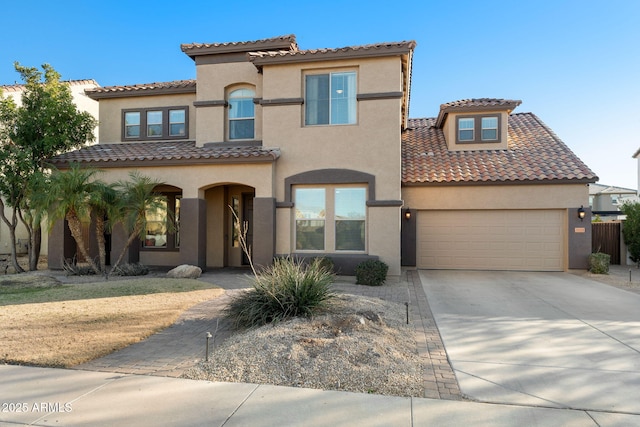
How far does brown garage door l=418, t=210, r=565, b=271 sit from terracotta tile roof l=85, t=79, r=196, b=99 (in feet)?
33.5

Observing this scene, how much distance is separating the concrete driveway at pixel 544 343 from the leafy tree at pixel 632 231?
20.4ft

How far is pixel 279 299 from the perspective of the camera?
21.3 feet

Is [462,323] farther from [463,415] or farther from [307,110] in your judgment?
[307,110]

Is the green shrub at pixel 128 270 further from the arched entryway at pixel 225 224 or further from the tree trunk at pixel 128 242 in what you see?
the arched entryway at pixel 225 224

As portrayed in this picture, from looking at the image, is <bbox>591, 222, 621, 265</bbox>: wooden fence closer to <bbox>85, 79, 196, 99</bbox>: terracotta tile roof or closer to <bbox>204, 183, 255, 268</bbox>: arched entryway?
<bbox>204, 183, 255, 268</bbox>: arched entryway

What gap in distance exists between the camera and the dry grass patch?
211 inches

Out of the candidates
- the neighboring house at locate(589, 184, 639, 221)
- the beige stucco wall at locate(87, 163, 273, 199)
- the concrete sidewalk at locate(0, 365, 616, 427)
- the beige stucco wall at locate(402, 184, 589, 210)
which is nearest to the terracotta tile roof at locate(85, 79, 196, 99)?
the beige stucco wall at locate(87, 163, 273, 199)

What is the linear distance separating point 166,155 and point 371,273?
7.68m

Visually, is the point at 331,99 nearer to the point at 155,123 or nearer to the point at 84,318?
the point at 155,123

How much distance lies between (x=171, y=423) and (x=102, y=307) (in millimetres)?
5141

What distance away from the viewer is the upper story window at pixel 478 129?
16297 millimetres

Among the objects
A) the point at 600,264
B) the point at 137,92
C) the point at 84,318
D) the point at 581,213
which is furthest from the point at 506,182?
the point at 137,92

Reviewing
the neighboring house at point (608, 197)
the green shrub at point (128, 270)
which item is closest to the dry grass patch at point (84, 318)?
the green shrub at point (128, 270)

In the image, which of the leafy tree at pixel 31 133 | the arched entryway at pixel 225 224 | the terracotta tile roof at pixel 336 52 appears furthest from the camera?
the arched entryway at pixel 225 224
